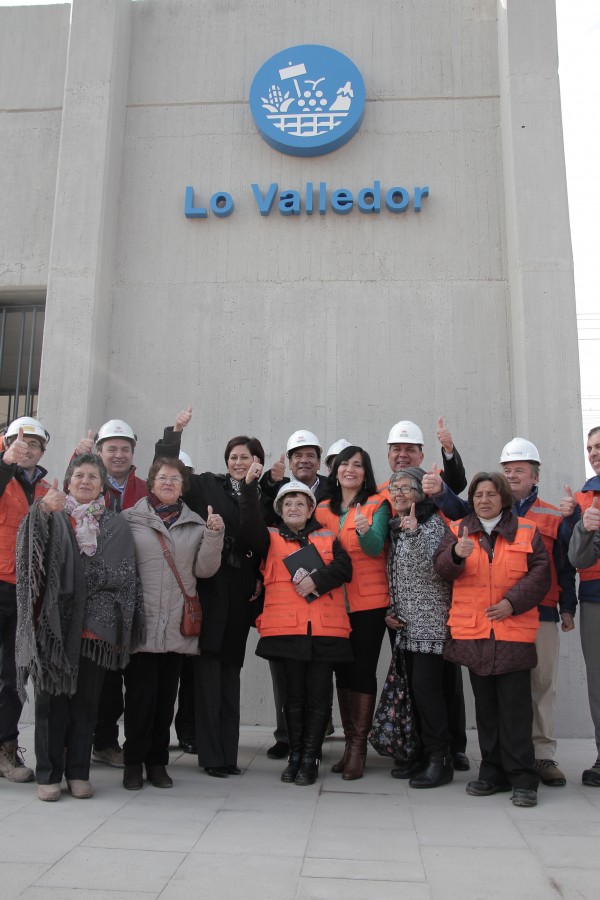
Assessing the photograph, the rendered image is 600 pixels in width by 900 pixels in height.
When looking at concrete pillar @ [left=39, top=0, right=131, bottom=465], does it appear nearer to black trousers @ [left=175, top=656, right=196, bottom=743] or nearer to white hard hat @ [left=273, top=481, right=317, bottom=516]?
black trousers @ [left=175, top=656, right=196, bottom=743]

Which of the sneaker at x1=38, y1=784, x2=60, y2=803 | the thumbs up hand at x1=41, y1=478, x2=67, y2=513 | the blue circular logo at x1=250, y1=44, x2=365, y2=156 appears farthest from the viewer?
the blue circular logo at x1=250, y1=44, x2=365, y2=156

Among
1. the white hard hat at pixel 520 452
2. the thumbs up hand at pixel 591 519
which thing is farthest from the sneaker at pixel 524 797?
the white hard hat at pixel 520 452

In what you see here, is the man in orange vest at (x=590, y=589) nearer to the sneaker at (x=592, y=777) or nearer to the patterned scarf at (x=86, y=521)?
the sneaker at (x=592, y=777)

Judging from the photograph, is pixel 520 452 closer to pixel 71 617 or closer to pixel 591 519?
pixel 591 519

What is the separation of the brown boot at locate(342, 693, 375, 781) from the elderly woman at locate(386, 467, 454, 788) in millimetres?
227

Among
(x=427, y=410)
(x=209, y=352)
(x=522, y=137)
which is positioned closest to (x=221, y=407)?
(x=209, y=352)

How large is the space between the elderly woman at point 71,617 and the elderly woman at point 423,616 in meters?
1.46

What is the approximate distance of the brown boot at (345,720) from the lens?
14.4ft

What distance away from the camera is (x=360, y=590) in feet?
14.6

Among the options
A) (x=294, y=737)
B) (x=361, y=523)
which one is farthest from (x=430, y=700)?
(x=361, y=523)

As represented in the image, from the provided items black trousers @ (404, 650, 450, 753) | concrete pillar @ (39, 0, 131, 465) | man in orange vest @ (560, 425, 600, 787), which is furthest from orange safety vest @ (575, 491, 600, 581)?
concrete pillar @ (39, 0, 131, 465)

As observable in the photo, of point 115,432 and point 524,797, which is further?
Result: point 115,432

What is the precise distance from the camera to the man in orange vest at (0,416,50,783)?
4.13m

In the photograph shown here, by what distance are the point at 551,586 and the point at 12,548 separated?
3103 millimetres
